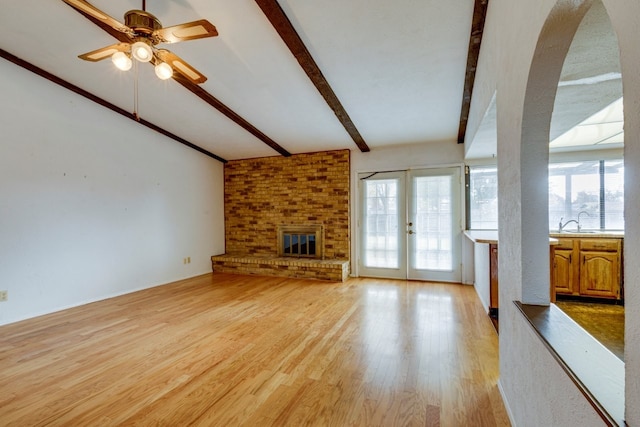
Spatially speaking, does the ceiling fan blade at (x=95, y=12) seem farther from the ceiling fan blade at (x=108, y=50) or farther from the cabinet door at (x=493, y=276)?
the cabinet door at (x=493, y=276)

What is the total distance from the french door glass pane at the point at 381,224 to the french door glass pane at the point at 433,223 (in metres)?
0.37

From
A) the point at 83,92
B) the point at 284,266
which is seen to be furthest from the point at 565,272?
the point at 83,92

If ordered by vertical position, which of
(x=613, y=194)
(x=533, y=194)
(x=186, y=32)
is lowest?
(x=533, y=194)

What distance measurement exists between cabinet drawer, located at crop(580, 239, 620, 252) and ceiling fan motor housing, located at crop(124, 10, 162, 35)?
4863 millimetres

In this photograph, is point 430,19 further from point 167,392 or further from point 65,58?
point 65,58

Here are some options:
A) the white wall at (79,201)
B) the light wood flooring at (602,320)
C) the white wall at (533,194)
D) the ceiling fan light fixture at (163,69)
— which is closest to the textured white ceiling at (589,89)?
the white wall at (533,194)

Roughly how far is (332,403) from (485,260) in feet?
8.83

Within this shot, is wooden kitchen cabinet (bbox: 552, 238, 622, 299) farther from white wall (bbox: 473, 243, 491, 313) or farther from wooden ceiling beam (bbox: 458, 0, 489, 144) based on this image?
wooden ceiling beam (bbox: 458, 0, 489, 144)

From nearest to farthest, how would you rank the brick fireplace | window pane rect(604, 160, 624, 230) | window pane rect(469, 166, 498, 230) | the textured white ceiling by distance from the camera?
the textured white ceiling < window pane rect(604, 160, 624, 230) < window pane rect(469, 166, 498, 230) < the brick fireplace

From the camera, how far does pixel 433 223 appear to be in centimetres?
486

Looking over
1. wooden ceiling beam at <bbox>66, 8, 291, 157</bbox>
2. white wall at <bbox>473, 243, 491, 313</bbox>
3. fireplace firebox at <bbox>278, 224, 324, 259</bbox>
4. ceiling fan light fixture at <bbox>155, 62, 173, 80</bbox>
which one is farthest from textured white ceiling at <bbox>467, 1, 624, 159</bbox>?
wooden ceiling beam at <bbox>66, 8, 291, 157</bbox>

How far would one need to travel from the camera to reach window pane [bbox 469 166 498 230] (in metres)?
4.59

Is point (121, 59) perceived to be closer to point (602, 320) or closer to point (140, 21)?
point (140, 21)

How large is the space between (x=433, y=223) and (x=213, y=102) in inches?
150
